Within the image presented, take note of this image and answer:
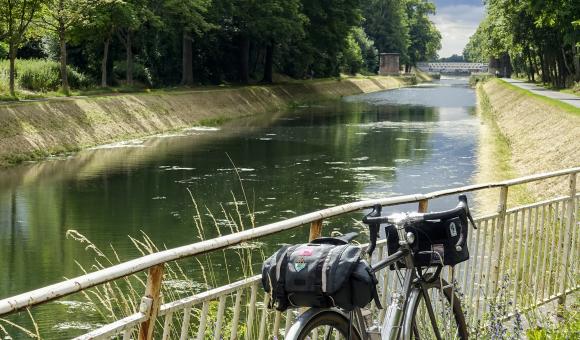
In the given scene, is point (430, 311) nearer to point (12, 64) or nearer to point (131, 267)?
point (131, 267)

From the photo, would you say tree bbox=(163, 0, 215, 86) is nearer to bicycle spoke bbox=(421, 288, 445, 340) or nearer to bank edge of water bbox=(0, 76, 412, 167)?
bank edge of water bbox=(0, 76, 412, 167)

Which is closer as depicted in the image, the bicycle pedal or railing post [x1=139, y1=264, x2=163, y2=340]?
railing post [x1=139, y1=264, x2=163, y2=340]

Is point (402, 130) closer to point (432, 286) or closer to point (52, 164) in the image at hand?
point (52, 164)

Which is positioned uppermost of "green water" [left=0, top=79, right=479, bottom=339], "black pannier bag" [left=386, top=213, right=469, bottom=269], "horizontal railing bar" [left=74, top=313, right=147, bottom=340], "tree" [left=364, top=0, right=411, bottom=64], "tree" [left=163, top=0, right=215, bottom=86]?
"tree" [left=364, top=0, right=411, bottom=64]

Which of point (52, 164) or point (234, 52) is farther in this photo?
point (234, 52)

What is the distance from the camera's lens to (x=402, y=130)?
4097 cm

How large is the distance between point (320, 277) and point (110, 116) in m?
33.3

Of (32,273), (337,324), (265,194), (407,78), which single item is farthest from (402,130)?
(407,78)

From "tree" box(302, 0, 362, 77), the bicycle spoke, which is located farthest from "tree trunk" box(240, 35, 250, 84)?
the bicycle spoke

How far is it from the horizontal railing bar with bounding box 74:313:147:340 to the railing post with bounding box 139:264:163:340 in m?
0.03

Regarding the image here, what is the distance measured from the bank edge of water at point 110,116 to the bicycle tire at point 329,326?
24030 millimetres

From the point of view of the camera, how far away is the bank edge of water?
28.7 metres

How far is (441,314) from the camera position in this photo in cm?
496

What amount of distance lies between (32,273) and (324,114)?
130 ft
